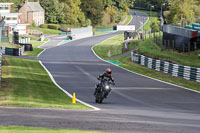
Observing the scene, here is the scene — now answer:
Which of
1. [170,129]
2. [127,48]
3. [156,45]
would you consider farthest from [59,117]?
[127,48]

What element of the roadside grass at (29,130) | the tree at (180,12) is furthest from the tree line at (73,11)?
the roadside grass at (29,130)

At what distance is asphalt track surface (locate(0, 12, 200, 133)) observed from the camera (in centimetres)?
1467

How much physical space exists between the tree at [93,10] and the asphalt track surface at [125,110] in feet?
366

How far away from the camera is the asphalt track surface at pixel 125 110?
14.7m

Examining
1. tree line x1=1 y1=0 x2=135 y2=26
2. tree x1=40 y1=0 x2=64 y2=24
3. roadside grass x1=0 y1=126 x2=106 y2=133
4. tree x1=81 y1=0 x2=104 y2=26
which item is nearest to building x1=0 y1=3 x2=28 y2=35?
tree x1=40 y1=0 x2=64 y2=24

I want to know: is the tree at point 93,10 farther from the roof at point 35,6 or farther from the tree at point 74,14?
the roof at point 35,6

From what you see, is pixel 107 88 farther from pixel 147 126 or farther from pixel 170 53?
pixel 170 53

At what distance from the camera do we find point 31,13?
137 meters

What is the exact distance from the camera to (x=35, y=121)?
14.9m

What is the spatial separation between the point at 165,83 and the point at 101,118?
19785 mm

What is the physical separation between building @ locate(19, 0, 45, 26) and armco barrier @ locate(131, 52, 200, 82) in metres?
87.4

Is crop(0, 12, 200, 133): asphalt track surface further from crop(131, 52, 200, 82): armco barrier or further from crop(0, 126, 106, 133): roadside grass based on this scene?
crop(131, 52, 200, 82): armco barrier

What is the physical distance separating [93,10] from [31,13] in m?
25.1

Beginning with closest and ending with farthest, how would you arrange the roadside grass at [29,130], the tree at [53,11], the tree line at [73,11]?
1. the roadside grass at [29,130]
2. the tree at [53,11]
3. the tree line at [73,11]
